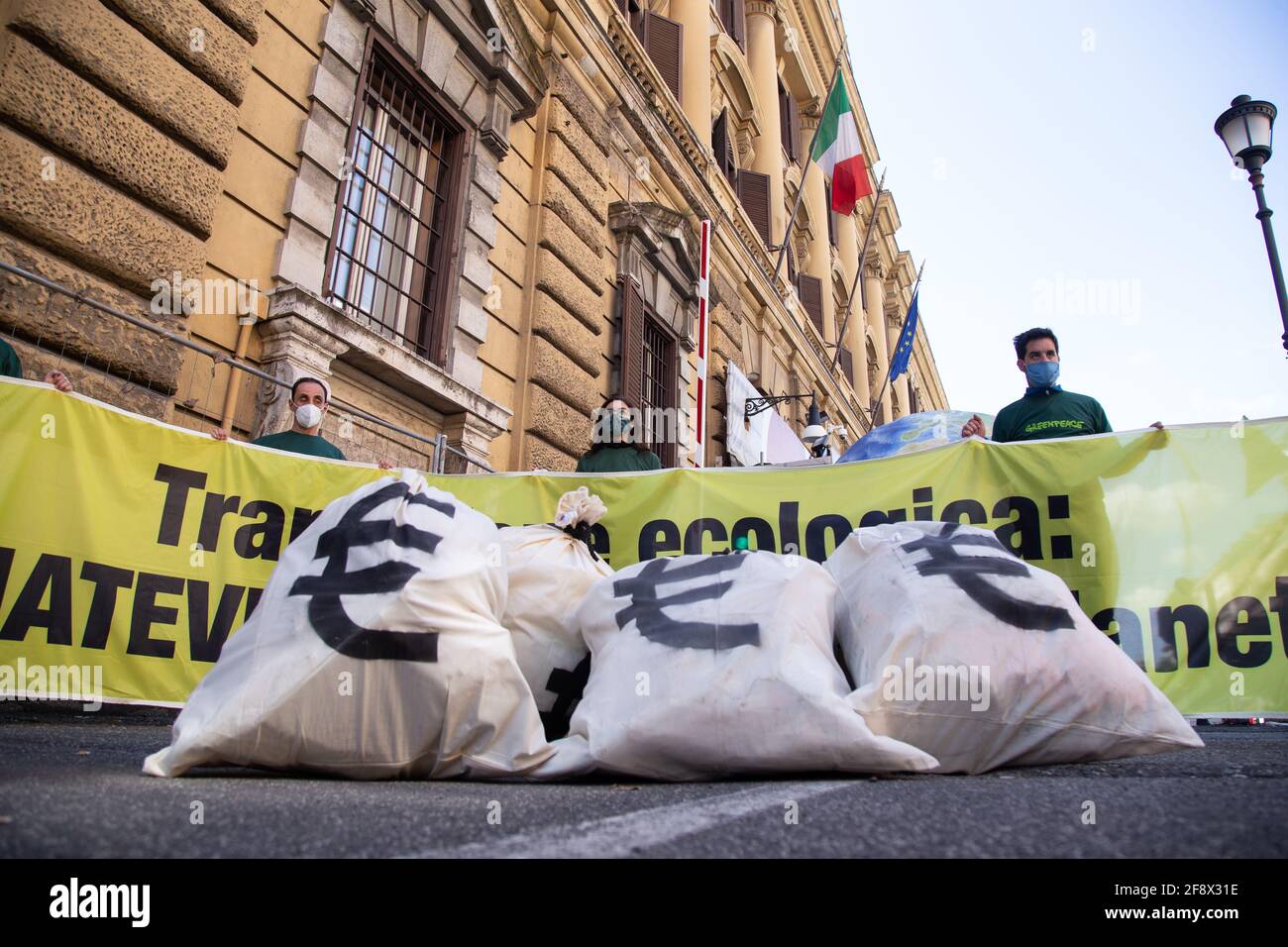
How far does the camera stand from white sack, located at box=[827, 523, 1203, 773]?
2.04 meters

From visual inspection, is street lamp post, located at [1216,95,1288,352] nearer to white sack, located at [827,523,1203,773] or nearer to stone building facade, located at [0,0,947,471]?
stone building facade, located at [0,0,947,471]

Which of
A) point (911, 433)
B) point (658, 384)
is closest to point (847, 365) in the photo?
point (658, 384)

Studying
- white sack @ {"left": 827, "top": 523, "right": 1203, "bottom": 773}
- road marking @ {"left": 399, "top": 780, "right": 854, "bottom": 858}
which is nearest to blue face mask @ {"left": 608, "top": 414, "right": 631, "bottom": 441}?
white sack @ {"left": 827, "top": 523, "right": 1203, "bottom": 773}

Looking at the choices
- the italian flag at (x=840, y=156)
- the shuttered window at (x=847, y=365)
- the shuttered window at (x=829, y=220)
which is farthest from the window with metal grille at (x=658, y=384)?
the shuttered window at (x=847, y=365)

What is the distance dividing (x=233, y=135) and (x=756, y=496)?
367 centimetres

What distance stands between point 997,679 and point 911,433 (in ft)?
10.1

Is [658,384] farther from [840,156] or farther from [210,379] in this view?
[210,379]

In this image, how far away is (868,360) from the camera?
22844 mm

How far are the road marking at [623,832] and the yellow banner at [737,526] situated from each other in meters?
2.66

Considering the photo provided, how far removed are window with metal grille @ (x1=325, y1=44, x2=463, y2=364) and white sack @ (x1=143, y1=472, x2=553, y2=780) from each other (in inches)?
143

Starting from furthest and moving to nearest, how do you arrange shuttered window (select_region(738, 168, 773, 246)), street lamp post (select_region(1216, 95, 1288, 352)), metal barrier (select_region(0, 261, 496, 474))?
1. shuttered window (select_region(738, 168, 773, 246))
2. street lamp post (select_region(1216, 95, 1288, 352))
3. metal barrier (select_region(0, 261, 496, 474))

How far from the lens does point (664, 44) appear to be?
34.9 feet
